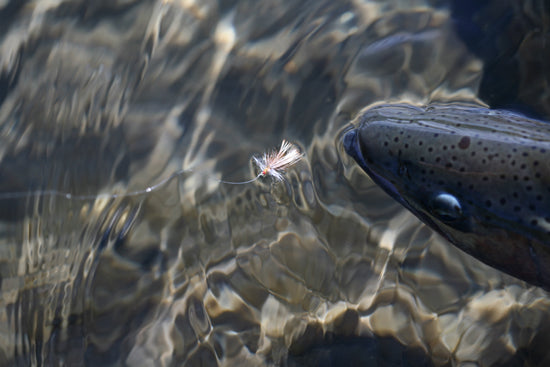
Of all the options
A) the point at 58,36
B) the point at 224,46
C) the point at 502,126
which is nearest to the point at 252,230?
the point at 224,46

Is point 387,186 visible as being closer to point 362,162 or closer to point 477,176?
point 362,162

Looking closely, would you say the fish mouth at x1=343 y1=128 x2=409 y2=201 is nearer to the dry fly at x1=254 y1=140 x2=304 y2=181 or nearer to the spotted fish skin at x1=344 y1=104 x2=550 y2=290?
the spotted fish skin at x1=344 y1=104 x2=550 y2=290

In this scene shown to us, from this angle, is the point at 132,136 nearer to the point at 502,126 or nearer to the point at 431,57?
the point at 431,57

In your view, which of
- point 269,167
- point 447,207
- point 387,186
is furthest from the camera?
point 269,167

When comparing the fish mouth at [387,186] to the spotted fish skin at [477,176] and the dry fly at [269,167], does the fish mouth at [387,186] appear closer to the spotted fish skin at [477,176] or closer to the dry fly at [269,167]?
the spotted fish skin at [477,176]

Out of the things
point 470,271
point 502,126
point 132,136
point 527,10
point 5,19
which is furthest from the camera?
point 5,19

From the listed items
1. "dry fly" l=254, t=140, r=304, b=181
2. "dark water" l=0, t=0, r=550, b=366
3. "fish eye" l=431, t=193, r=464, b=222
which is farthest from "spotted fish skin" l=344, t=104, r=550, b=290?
"dry fly" l=254, t=140, r=304, b=181

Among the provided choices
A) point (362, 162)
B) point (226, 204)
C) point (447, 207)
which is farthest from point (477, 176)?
point (226, 204)
